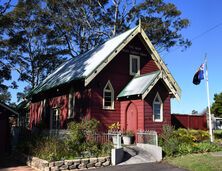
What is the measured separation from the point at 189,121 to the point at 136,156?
1411 cm

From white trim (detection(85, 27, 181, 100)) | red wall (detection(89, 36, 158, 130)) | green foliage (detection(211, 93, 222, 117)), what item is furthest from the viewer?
green foliage (detection(211, 93, 222, 117))

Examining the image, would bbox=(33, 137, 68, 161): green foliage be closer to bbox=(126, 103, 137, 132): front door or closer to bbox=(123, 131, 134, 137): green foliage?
bbox=(123, 131, 134, 137): green foliage

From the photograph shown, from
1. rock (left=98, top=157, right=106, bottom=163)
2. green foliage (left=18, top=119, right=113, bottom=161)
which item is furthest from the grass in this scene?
green foliage (left=18, top=119, right=113, bottom=161)

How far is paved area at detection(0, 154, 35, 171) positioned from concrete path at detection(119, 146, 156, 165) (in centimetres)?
488

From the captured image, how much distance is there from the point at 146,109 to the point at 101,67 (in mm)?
4189

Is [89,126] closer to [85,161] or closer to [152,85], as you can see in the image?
[85,161]

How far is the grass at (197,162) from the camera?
13.3 meters

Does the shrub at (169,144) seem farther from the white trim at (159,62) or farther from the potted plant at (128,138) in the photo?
the white trim at (159,62)

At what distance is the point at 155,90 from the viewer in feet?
69.6

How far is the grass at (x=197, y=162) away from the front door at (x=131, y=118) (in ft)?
16.7

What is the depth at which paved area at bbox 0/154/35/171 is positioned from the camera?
49.4 ft

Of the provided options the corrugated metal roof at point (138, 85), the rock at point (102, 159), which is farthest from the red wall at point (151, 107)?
the rock at point (102, 159)

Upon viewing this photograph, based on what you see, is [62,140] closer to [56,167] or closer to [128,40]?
[56,167]

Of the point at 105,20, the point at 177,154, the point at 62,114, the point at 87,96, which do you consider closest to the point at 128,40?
the point at 87,96
